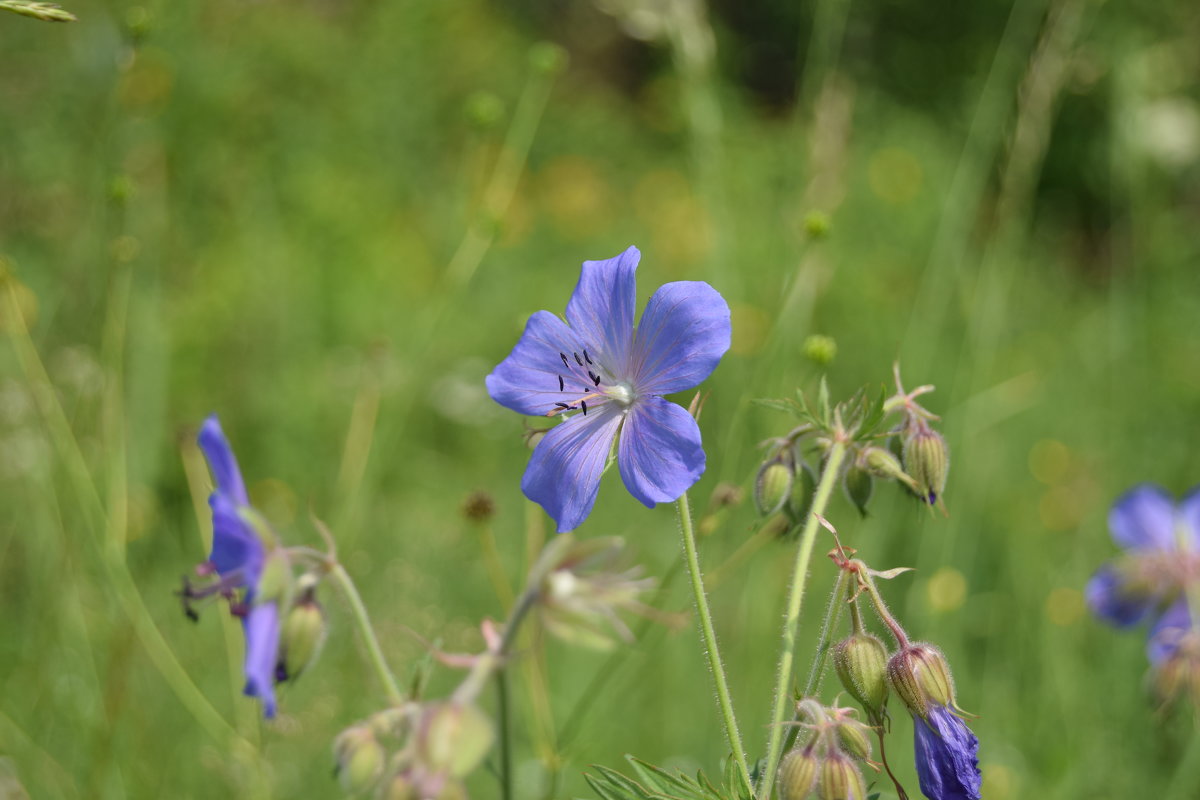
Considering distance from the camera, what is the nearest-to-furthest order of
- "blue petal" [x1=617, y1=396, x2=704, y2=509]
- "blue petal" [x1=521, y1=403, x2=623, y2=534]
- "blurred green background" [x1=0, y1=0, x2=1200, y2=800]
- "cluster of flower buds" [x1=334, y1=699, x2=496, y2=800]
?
1. "cluster of flower buds" [x1=334, y1=699, x2=496, y2=800]
2. "blue petal" [x1=617, y1=396, x2=704, y2=509]
3. "blue petal" [x1=521, y1=403, x2=623, y2=534]
4. "blurred green background" [x1=0, y1=0, x2=1200, y2=800]

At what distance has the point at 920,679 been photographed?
3.74 ft

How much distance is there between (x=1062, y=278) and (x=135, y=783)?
5.42 metres

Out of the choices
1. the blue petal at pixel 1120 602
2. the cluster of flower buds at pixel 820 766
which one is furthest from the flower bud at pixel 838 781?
the blue petal at pixel 1120 602

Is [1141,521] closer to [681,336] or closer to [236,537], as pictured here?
[681,336]

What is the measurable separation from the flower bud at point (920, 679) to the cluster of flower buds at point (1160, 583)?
95cm

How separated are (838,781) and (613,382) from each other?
540 mm

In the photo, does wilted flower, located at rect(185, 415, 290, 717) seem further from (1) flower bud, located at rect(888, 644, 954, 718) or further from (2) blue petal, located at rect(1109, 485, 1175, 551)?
(2) blue petal, located at rect(1109, 485, 1175, 551)

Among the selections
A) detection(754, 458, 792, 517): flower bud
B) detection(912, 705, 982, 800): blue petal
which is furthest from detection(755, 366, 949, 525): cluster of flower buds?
detection(912, 705, 982, 800): blue petal

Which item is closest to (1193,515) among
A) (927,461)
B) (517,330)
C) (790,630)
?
(927,461)

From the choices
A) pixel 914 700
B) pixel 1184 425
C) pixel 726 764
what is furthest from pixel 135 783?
pixel 1184 425

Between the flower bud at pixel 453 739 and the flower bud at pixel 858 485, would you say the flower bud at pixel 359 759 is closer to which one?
the flower bud at pixel 453 739

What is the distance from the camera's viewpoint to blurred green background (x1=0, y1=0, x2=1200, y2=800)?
98.2 inches

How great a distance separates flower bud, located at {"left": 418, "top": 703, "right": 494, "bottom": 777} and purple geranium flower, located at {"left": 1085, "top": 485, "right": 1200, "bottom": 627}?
5.52ft

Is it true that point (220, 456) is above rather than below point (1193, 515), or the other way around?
above
